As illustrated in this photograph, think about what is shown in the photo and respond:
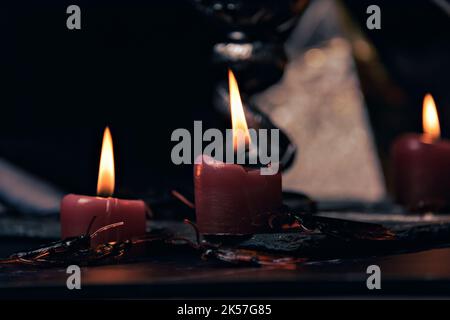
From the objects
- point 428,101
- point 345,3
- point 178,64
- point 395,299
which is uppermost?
point 345,3

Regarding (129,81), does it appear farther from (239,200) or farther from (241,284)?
(241,284)

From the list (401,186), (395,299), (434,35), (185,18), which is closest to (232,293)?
(395,299)

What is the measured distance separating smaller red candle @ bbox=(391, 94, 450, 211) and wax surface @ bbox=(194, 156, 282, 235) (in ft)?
1.60

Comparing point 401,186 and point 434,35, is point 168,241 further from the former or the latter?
point 434,35

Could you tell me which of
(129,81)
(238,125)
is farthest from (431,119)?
(129,81)

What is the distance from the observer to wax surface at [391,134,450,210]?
4.50 ft

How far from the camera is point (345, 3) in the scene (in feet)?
7.38

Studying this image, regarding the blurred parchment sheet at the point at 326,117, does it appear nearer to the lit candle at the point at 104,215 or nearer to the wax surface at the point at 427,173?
the wax surface at the point at 427,173

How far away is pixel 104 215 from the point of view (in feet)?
3.15

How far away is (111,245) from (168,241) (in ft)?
0.23

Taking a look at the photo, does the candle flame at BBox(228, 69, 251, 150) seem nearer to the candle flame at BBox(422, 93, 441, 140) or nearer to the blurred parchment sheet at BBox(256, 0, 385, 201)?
the candle flame at BBox(422, 93, 441, 140)

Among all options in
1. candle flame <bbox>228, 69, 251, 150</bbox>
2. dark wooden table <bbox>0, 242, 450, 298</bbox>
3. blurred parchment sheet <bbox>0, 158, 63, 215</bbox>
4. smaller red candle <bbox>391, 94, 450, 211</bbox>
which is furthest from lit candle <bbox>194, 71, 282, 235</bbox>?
blurred parchment sheet <bbox>0, 158, 63, 215</bbox>

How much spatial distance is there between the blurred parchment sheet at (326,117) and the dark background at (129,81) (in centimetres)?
5

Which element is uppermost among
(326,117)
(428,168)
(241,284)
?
(326,117)
